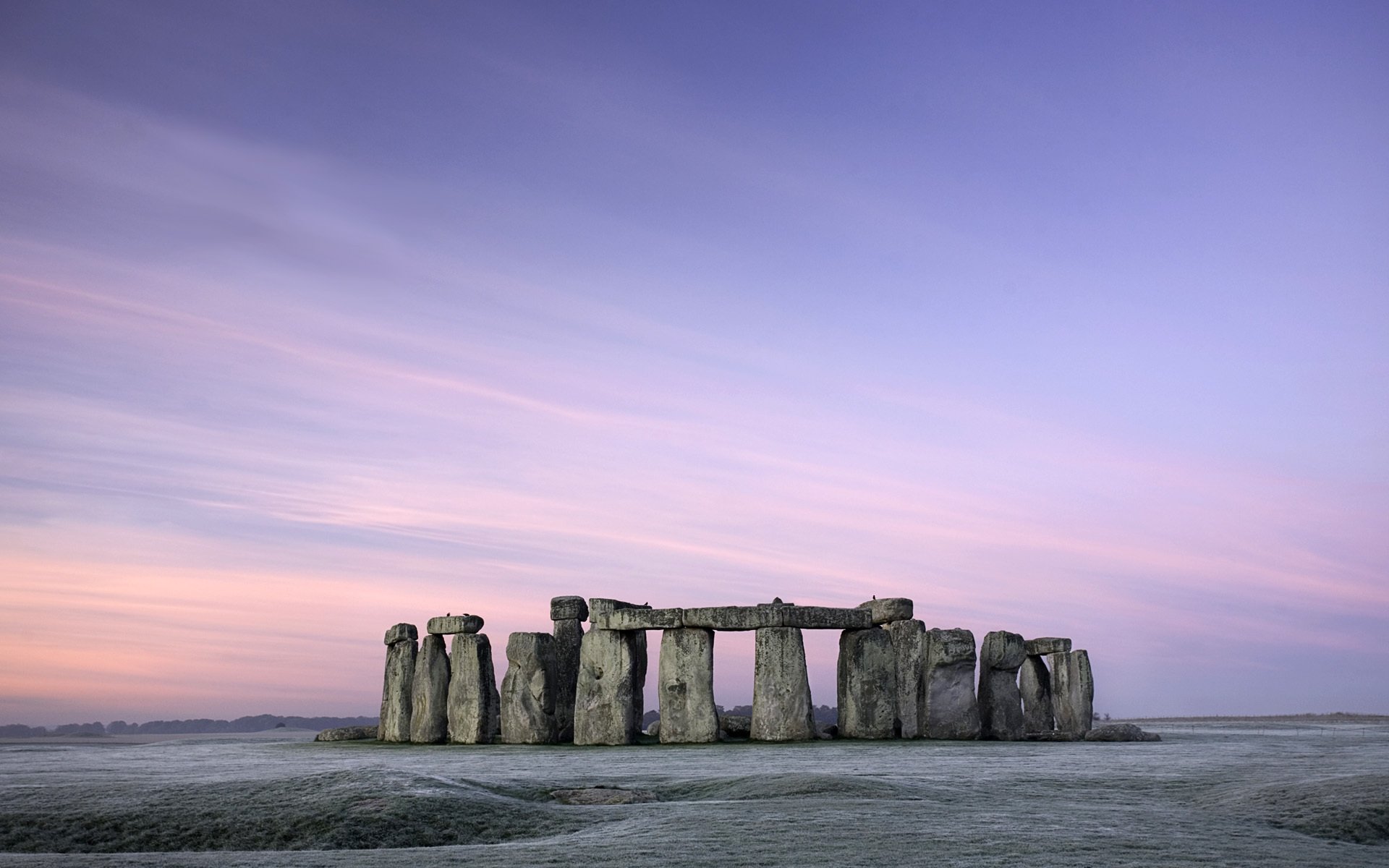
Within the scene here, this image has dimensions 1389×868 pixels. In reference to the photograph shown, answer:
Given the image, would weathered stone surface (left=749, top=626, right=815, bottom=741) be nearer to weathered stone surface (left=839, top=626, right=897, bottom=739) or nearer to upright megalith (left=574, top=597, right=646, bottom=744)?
weathered stone surface (left=839, top=626, right=897, bottom=739)

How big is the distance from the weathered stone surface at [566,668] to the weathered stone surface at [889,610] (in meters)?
6.63

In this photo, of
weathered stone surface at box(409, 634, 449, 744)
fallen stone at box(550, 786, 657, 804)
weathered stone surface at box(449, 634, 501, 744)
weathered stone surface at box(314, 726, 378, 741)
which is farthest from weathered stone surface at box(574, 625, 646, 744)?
fallen stone at box(550, 786, 657, 804)

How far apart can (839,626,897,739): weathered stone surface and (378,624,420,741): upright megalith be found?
10.3 m

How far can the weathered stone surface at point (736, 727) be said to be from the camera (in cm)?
2705

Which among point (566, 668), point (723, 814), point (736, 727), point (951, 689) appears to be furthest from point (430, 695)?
point (723, 814)

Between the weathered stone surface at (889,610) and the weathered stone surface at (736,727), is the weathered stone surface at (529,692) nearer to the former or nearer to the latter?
the weathered stone surface at (736,727)

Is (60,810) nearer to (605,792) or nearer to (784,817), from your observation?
(605,792)

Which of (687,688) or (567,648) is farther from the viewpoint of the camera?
(567,648)

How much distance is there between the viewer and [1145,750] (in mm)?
21828

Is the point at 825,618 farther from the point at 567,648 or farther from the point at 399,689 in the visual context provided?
the point at 399,689

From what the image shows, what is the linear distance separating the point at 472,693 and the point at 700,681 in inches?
216

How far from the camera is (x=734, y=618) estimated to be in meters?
26.5

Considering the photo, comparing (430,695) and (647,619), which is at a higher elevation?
(647,619)

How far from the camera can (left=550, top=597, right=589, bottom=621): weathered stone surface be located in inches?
1125
